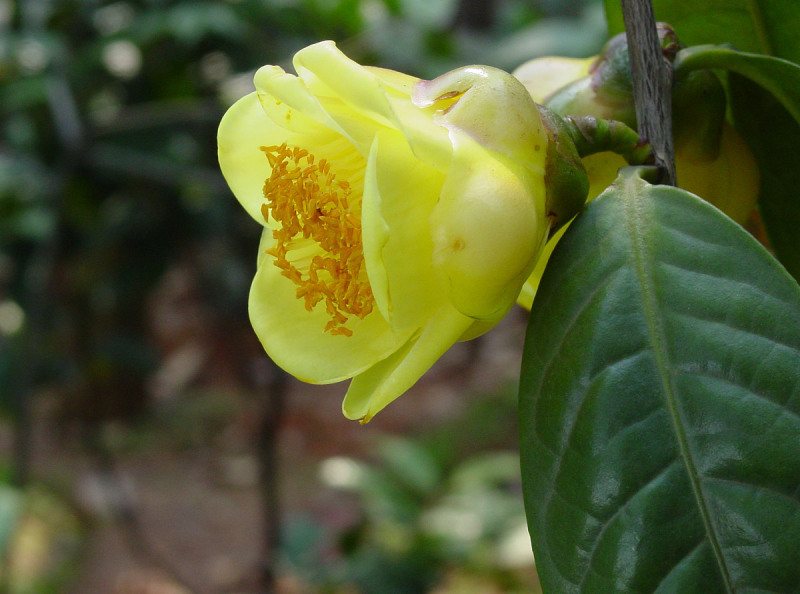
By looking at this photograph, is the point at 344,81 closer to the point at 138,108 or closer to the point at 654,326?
the point at 654,326

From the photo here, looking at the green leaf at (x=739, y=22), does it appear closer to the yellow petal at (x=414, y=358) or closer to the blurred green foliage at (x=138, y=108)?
the yellow petal at (x=414, y=358)

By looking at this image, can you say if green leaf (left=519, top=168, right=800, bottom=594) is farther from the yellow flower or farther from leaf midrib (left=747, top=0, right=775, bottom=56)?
leaf midrib (left=747, top=0, right=775, bottom=56)

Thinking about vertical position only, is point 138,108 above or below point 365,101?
below

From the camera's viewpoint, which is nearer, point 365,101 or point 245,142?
point 365,101

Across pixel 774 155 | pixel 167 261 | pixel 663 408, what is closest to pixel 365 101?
pixel 663 408

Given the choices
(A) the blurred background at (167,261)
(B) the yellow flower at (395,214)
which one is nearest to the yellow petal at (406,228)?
(B) the yellow flower at (395,214)
